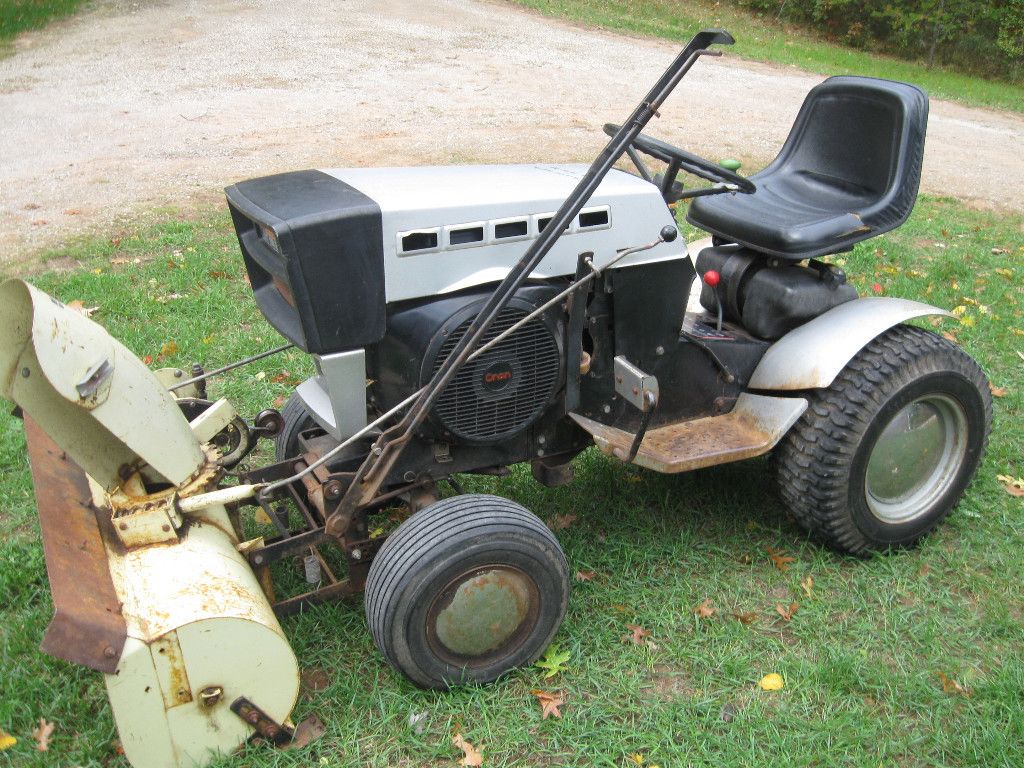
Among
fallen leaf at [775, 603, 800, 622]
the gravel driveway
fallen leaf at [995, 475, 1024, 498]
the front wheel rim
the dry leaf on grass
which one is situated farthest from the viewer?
the gravel driveway

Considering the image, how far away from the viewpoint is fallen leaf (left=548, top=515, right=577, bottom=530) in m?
3.56

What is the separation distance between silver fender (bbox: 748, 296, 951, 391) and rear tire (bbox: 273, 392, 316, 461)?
5.41 feet

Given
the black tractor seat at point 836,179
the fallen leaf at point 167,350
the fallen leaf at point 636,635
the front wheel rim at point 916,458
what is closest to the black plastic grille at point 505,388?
the fallen leaf at point 636,635

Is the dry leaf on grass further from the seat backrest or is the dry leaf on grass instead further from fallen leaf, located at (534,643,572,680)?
the seat backrest

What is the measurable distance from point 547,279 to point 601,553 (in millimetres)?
1124

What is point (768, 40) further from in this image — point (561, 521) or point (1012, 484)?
point (561, 521)

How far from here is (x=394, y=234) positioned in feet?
8.33

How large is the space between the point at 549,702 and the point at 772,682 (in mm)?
693

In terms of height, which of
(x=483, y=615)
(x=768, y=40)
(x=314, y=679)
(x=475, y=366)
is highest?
(x=475, y=366)

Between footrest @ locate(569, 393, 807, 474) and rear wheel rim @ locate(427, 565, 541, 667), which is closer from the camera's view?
rear wheel rim @ locate(427, 565, 541, 667)

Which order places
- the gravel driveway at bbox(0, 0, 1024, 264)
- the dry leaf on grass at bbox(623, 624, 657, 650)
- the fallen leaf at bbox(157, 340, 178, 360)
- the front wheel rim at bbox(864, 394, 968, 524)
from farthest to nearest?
the gravel driveway at bbox(0, 0, 1024, 264), the fallen leaf at bbox(157, 340, 178, 360), the front wheel rim at bbox(864, 394, 968, 524), the dry leaf on grass at bbox(623, 624, 657, 650)

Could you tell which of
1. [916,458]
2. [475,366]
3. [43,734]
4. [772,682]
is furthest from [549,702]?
[916,458]

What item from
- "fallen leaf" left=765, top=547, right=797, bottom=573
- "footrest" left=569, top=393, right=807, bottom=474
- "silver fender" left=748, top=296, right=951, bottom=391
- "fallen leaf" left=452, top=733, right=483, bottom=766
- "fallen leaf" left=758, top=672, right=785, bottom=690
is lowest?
"fallen leaf" left=765, top=547, right=797, bottom=573

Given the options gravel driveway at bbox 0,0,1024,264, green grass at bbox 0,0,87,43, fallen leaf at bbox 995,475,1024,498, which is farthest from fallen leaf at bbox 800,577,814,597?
green grass at bbox 0,0,87,43
